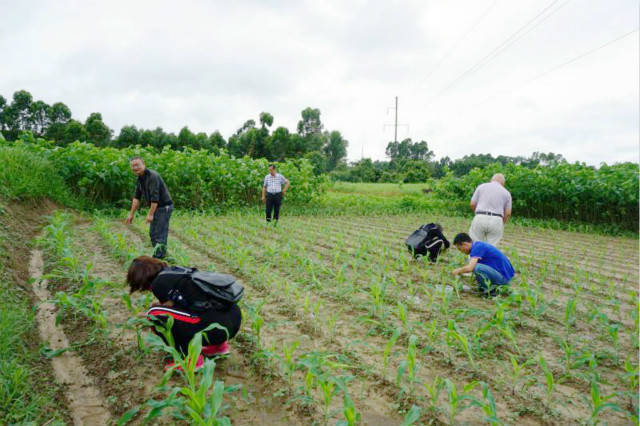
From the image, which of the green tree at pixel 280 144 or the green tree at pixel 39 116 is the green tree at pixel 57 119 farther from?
the green tree at pixel 280 144

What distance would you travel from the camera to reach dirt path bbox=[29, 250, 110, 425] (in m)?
2.32

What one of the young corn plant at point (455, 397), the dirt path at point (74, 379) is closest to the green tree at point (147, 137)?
the dirt path at point (74, 379)

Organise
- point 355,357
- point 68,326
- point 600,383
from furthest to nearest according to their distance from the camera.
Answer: point 68,326 < point 355,357 < point 600,383

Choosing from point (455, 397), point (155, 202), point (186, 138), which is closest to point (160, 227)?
point (155, 202)

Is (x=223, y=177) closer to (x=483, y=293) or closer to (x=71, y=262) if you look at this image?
(x=71, y=262)

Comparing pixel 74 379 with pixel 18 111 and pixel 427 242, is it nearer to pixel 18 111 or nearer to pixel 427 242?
pixel 427 242

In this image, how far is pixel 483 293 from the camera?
179 inches

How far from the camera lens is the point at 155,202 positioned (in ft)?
17.4

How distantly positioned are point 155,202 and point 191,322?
3057 mm

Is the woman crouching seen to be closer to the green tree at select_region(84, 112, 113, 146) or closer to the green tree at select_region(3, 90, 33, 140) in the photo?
the green tree at select_region(84, 112, 113, 146)

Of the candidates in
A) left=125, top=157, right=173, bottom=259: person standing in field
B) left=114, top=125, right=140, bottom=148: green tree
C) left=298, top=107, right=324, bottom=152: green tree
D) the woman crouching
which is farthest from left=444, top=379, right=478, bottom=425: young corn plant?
left=298, top=107, right=324, bottom=152: green tree

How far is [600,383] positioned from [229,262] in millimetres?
4570

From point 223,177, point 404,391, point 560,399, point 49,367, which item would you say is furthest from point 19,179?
point 560,399

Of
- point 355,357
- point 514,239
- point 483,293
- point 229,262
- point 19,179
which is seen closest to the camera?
point 355,357
